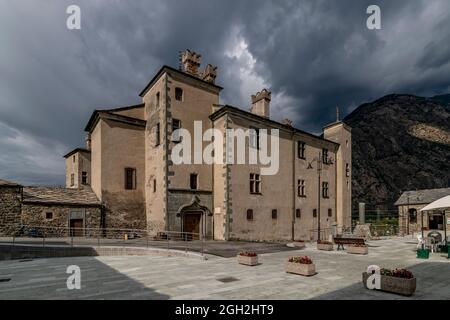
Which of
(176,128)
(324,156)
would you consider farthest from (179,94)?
(324,156)

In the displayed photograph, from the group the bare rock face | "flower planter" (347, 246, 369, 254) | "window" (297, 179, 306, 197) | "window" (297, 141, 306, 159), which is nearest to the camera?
"flower planter" (347, 246, 369, 254)

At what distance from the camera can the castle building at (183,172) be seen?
22.5 metres

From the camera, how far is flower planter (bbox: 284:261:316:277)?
411 inches

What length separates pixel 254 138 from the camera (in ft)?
83.6

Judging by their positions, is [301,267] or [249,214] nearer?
[301,267]

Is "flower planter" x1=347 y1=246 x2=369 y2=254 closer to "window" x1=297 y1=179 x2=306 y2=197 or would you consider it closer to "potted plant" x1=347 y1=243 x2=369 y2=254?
"potted plant" x1=347 y1=243 x2=369 y2=254

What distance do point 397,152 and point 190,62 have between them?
79442mm

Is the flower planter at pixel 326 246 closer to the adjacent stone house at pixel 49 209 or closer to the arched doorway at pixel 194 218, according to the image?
the arched doorway at pixel 194 218

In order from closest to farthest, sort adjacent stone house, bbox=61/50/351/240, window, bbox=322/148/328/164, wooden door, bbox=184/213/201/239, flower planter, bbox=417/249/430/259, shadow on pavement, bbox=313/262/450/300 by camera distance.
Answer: shadow on pavement, bbox=313/262/450/300, flower planter, bbox=417/249/430/259, adjacent stone house, bbox=61/50/351/240, wooden door, bbox=184/213/201/239, window, bbox=322/148/328/164

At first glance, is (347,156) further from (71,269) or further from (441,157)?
(441,157)

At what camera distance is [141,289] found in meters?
8.68

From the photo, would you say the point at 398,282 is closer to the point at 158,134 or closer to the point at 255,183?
the point at 255,183

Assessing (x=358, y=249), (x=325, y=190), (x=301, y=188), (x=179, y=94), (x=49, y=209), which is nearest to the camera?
(x=358, y=249)

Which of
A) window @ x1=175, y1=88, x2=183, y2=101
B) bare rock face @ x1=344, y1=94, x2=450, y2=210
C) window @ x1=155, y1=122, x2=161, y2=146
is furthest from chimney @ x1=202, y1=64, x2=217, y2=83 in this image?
bare rock face @ x1=344, y1=94, x2=450, y2=210
